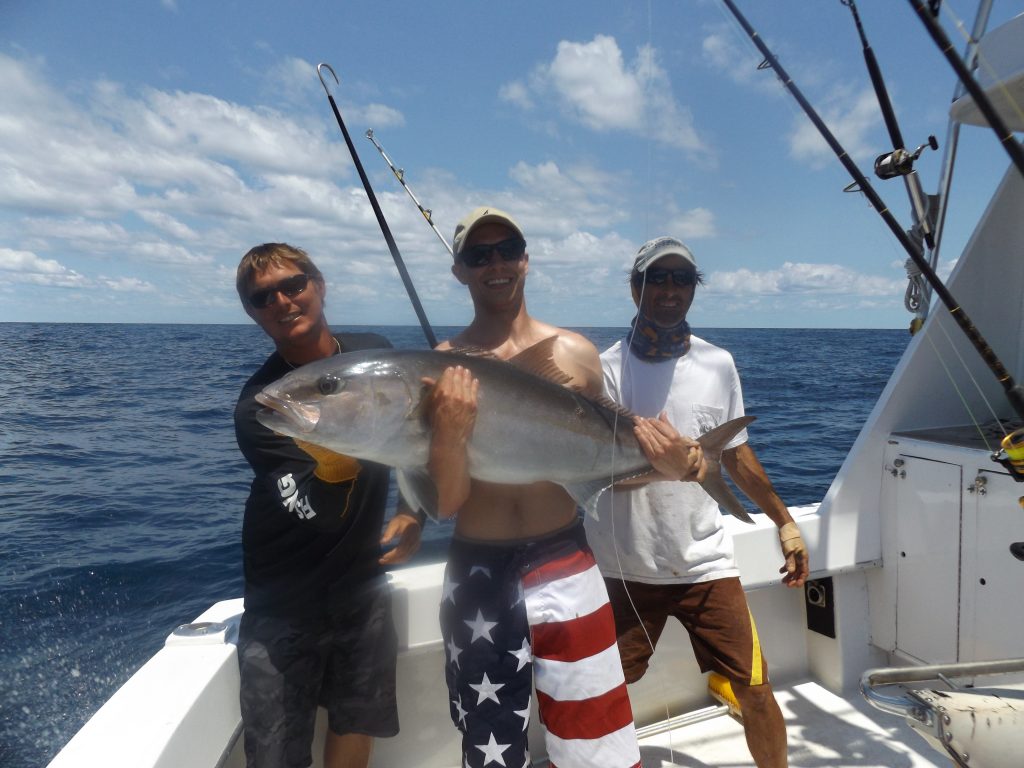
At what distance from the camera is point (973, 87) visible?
2389mm

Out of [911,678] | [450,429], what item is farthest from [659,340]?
[911,678]

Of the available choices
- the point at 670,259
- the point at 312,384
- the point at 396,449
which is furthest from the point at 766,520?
the point at 312,384

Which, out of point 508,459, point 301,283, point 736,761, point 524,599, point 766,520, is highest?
point 301,283

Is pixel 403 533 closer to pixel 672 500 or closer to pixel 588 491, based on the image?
pixel 588 491

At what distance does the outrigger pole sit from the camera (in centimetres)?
250

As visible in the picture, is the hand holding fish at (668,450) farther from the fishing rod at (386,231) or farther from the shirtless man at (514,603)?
the fishing rod at (386,231)

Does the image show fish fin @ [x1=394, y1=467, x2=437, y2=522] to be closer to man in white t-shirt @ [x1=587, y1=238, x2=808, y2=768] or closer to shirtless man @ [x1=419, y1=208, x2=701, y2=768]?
shirtless man @ [x1=419, y1=208, x2=701, y2=768]

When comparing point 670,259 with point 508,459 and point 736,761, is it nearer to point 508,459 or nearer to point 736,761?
point 508,459

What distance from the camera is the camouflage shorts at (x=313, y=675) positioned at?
2232 mm

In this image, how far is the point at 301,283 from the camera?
7.48 feet

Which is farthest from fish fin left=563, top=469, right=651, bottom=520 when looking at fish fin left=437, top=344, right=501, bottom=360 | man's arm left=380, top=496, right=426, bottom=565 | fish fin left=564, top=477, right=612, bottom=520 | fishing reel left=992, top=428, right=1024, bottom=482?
fishing reel left=992, top=428, right=1024, bottom=482

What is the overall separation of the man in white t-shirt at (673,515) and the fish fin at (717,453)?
176 millimetres

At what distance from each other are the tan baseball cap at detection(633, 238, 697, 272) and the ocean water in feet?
1.36

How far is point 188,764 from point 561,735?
119cm
